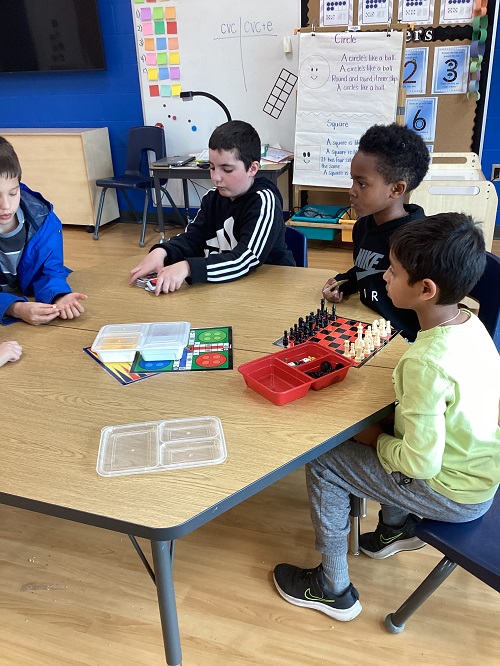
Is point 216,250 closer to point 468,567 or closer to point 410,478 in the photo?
point 410,478

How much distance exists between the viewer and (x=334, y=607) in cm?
141

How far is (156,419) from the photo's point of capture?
3.58 ft

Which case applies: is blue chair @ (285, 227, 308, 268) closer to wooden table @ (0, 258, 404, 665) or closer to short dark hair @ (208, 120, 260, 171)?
short dark hair @ (208, 120, 260, 171)

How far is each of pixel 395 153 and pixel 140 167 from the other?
138 inches

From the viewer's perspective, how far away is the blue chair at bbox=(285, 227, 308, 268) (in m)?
2.10

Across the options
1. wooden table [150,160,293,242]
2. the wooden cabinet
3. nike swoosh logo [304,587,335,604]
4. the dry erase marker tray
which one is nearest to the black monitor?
the wooden cabinet

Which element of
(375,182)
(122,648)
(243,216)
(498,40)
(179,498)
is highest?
(498,40)

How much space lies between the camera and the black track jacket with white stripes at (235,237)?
1797mm

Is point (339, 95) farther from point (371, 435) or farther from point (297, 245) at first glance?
point (371, 435)

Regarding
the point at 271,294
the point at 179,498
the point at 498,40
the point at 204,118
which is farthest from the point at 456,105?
the point at 179,498

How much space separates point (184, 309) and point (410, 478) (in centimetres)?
79

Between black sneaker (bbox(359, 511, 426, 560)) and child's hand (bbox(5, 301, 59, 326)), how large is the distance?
3.70 feet

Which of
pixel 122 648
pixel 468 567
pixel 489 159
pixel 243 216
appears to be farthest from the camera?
pixel 489 159

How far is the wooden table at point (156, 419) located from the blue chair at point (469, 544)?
0.27 m
